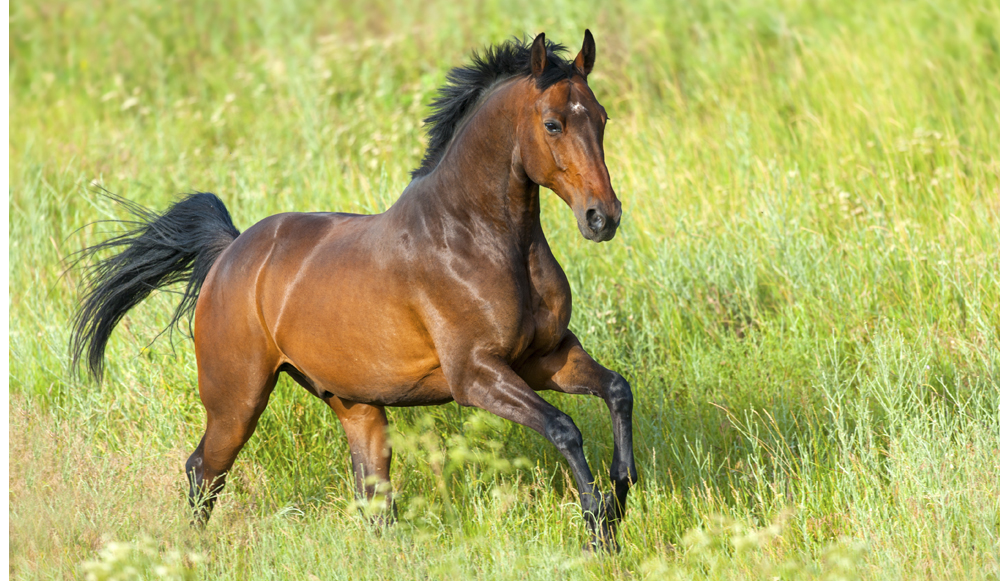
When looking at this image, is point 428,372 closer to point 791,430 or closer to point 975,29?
point 791,430

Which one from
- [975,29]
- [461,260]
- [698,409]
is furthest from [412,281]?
[975,29]

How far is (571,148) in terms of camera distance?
338 centimetres

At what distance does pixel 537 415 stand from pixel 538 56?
4.25 ft

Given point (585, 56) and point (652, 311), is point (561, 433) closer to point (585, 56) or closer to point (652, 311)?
point (585, 56)

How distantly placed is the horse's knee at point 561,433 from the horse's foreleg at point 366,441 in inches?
54.5

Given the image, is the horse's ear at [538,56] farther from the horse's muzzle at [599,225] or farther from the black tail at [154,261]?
the black tail at [154,261]

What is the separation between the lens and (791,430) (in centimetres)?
491

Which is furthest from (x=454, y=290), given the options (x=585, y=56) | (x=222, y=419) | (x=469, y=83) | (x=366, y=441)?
(x=222, y=419)

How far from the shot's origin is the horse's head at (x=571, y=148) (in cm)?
330

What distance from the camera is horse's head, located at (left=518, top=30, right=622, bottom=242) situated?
10.8 feet

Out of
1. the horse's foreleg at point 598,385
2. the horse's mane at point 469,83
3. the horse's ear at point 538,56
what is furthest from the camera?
the horse's mane at point 469,83

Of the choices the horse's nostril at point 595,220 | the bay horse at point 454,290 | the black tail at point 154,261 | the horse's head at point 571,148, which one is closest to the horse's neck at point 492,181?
the bay horse at point 454,290

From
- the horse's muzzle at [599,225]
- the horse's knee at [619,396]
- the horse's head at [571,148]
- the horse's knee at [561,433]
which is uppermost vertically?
the horse's head at [571,148]

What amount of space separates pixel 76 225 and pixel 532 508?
507 cm
